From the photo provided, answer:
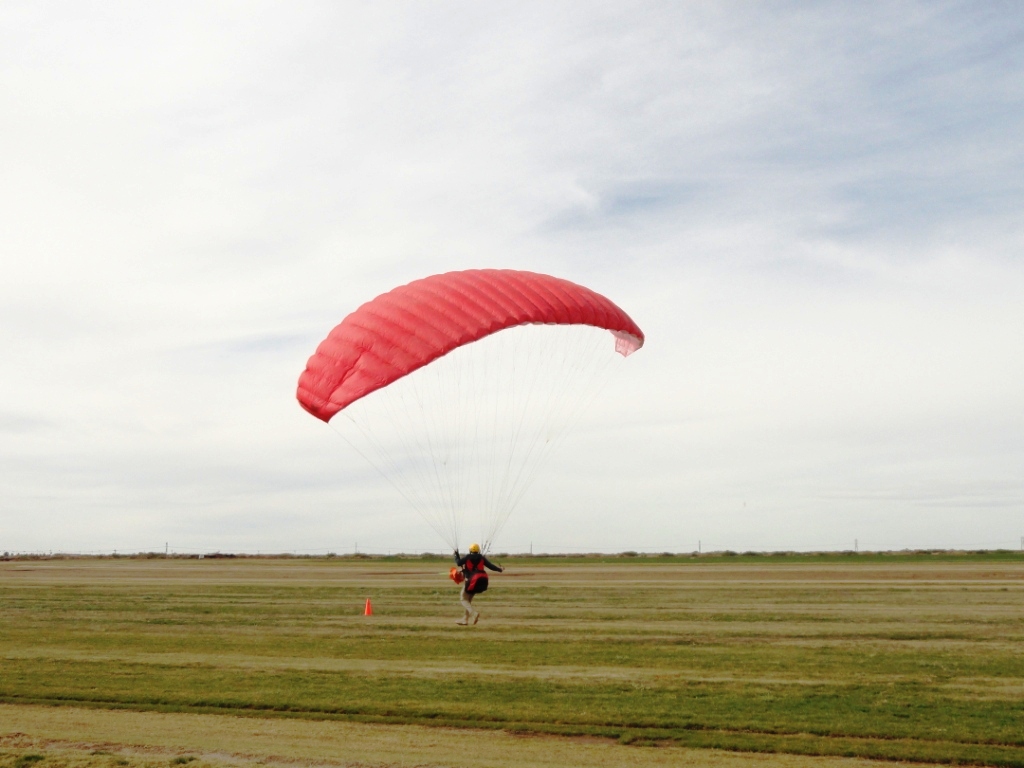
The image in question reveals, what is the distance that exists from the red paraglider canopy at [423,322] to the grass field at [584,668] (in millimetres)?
5029

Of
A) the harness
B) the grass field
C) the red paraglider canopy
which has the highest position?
the red paraglider canopy

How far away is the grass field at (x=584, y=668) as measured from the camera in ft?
39.4

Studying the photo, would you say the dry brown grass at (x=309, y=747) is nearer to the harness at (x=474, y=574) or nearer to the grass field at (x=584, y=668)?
the grass field at (x=584, y=668)

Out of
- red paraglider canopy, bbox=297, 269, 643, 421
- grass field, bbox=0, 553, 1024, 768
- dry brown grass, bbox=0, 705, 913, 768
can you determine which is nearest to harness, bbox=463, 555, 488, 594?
grass field, bbox=0, 553, 1024, 768

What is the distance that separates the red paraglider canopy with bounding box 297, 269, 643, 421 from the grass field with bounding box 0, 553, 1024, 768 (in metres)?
5.03

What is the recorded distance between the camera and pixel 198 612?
27.8 metres

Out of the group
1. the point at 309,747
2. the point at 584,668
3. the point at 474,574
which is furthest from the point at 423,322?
the point at 309,747

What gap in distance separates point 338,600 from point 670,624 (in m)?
13.6

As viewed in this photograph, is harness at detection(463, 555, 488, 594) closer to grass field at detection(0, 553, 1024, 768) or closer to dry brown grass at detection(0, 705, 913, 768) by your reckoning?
grass field at detection(0, 553, 1024, 768)

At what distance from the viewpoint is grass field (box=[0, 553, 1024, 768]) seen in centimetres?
1202

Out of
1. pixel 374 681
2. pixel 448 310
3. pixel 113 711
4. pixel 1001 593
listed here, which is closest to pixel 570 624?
pixel 374 681

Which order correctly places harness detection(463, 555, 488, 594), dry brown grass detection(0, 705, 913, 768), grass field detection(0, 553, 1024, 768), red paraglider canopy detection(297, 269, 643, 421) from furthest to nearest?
harness detection(463, 555, 488, 594), red paraglider canopy detection(297, 269, 643, 421), grass field detection(0, 553, 1024, 768), dry brown grass detection(0, 705, 913, 768)

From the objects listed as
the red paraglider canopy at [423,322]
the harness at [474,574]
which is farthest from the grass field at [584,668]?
the red paraglider canopy at [423,322]

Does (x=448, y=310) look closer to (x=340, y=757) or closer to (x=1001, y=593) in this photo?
(x=340, y=757)
